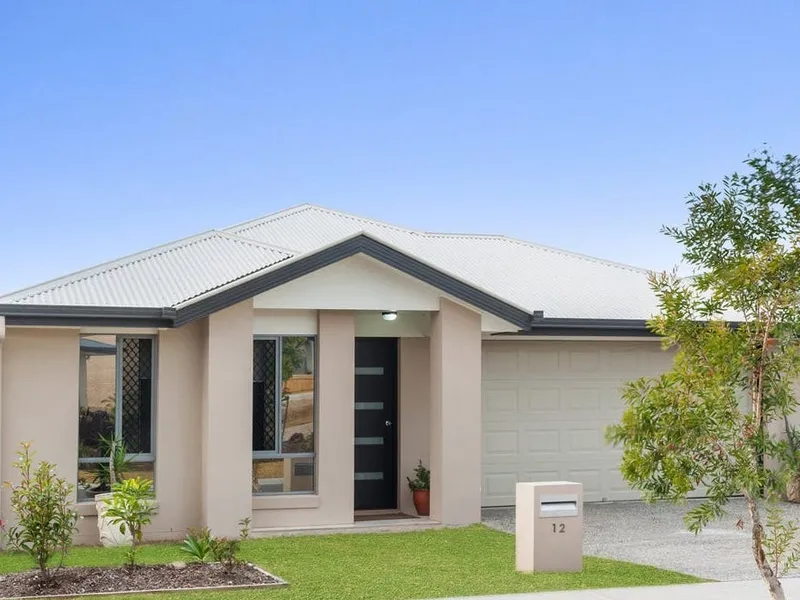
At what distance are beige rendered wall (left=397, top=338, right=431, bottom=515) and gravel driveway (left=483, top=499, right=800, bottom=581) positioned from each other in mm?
1277

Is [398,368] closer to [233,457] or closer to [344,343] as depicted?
[344,343]

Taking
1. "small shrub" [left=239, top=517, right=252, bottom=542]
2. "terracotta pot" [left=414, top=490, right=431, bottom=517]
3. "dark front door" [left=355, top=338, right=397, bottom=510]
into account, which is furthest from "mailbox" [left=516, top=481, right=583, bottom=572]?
"dark front door" [left=355, top=338, right=397, bottom=510]

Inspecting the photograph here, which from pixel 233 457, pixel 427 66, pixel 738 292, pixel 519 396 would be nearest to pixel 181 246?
pixel 233 457

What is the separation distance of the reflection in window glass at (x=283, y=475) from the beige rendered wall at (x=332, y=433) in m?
0.19

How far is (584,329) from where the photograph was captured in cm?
1695

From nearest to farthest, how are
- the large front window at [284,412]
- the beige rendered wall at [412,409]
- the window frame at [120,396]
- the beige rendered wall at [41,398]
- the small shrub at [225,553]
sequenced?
the small shrub at [225,553] < the beige rendered wall at [41,398] < the window frame at [120,396] < the large front window at [284,412] < the beige rendered wall at [412,409]

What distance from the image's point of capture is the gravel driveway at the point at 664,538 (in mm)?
12656

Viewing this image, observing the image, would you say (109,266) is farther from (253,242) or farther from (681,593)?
(681,593)

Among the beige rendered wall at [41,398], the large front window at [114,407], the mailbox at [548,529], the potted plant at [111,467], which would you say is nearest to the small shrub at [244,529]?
Result: the potted plant at [111,467]

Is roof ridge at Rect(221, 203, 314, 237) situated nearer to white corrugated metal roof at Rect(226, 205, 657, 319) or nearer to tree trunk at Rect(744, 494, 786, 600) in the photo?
white corrugated metal roof at Rect(226, 205, 657, 319)

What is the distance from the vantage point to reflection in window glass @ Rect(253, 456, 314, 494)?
49.5ft

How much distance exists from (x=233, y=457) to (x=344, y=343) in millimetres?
2162

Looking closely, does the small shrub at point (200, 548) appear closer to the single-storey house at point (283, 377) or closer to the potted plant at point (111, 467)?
the single-storey house at point (283, 377)

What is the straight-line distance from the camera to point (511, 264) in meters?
20.0
